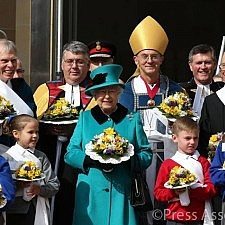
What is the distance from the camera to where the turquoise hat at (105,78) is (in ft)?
21.0

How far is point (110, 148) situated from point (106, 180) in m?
0.35

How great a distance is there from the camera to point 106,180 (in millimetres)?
6426

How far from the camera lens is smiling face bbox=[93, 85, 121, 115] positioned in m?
6.41

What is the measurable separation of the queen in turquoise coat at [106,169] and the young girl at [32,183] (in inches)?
9.3

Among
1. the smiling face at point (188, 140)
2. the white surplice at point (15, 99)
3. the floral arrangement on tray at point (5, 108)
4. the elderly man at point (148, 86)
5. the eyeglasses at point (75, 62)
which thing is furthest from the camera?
the eyeglasses at point (75, 62)

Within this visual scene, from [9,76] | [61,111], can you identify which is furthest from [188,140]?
[9,76]

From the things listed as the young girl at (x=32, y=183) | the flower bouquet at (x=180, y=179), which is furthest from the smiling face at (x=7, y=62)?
the flower bouquet at (x=180, y=179)

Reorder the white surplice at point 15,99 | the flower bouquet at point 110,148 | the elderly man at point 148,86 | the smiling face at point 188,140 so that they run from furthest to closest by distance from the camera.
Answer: the elderly man at point 148,86 → the white surplice at point 15,99 → the smiling face at point 188,140 → the flower bouquet at point 110,148

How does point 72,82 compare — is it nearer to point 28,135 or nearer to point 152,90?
point 152,90

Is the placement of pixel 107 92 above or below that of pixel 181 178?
above

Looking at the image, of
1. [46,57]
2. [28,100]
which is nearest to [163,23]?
[46,57]

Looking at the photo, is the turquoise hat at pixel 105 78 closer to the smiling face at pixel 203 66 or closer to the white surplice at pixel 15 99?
A: the white surplice at pixel 15 99

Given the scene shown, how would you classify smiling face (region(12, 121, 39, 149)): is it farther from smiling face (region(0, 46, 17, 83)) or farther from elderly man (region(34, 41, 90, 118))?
elderly man (region(34, 41, 90, 118))

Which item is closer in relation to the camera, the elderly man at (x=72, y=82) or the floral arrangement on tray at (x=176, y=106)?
the floral arrangement on tray at (x=176, y=106)
